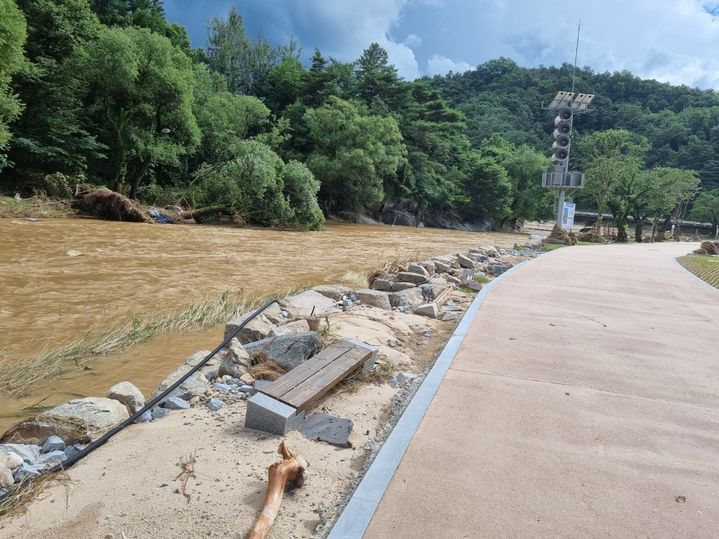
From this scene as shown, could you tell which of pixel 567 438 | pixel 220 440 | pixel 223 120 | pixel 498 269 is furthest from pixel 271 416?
pixel 223 120

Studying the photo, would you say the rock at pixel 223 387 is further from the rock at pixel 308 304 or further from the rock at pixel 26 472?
the rock at pixel 308 304

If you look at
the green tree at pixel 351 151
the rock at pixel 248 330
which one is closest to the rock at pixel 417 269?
the rock at pixel 248 330

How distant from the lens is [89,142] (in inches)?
1097

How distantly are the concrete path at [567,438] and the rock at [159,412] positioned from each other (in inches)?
76.1

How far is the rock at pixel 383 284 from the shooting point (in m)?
9.60

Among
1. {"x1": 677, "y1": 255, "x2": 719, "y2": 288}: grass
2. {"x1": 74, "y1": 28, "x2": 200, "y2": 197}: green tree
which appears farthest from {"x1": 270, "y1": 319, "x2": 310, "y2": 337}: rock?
{"x1": 74, "y1": 28, "x2": 200, "y2": 197}: green tree

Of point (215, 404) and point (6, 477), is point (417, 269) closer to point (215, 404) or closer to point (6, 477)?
point (215, 404)

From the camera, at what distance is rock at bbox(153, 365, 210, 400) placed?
13.4 feet

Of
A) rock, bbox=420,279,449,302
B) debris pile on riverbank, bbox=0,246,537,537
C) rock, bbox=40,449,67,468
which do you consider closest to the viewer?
debris pile on riverbank, bbox=0,246,537,537

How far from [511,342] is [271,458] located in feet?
Answer: 11.4

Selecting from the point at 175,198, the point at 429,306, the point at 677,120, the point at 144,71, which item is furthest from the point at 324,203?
the point at 677,120

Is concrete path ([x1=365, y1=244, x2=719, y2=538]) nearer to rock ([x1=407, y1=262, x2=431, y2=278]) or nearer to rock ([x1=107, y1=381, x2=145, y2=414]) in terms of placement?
Answer: rock ([x1=107, y1=381, x2=145, y2=414])

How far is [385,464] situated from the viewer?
291 cm

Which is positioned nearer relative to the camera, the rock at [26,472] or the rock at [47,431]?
the rock at [26,472]
